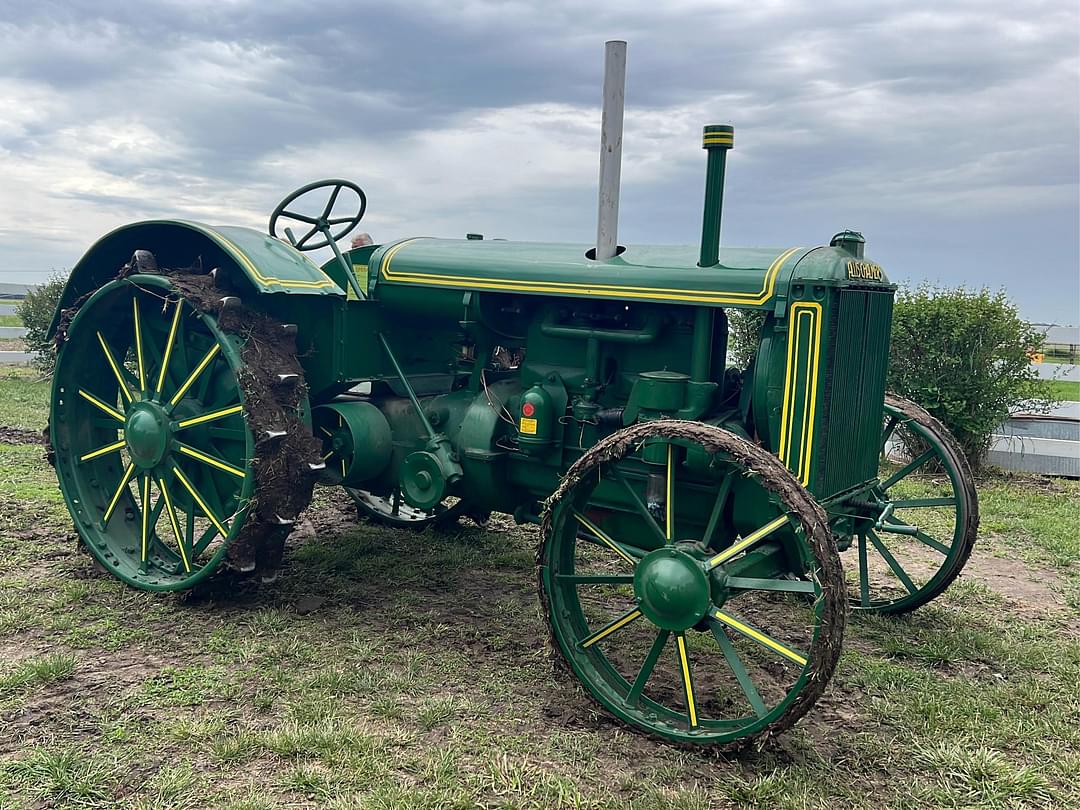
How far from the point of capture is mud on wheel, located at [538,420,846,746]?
9.48 ft

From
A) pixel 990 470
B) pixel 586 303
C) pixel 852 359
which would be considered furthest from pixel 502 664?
pixel 990 470

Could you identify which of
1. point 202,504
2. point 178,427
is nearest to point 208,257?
point 178,427

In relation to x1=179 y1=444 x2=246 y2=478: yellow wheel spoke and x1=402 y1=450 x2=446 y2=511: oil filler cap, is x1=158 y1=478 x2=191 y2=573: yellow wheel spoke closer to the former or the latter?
x1=179 y1=444 x2=246 y2=478: yellow wheel spoke

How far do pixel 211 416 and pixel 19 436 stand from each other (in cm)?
531

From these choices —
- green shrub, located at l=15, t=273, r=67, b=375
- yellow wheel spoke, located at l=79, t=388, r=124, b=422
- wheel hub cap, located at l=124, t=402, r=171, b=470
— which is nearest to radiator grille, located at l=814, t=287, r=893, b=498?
wheel hub cap, located at l=124, t=402, r=171, b=470

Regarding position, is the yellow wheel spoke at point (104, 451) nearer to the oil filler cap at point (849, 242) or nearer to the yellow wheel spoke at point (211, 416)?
the yellow wheel spoke at point (211, 416)

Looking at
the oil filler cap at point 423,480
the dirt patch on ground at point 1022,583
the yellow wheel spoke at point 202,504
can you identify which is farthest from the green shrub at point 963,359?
the yellow wheel spoke at point 202,504

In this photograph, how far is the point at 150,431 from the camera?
429cm

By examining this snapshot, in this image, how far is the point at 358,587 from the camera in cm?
470

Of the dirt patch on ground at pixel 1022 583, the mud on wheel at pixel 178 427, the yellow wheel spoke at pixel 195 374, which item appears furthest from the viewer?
the dirt patch on ground at pixel 1022 583

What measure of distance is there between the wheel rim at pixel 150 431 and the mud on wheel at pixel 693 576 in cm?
152

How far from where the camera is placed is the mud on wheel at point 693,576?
2889mm

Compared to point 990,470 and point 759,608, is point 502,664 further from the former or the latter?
point 990,470

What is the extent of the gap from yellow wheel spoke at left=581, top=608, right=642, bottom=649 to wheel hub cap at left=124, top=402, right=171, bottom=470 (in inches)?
86.9
